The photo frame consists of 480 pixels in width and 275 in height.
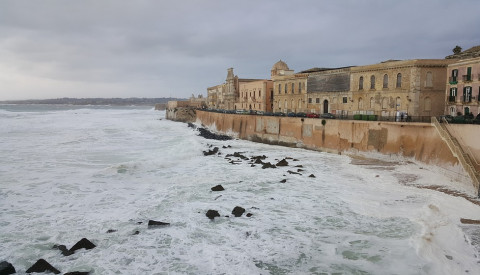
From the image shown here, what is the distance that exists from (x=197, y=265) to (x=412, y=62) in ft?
83.3

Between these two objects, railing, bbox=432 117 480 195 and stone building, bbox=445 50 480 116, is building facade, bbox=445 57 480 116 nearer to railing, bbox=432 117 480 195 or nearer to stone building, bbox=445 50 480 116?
stone building, bbox=445 50 480 116

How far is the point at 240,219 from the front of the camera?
12.0m

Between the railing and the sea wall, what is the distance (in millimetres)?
381

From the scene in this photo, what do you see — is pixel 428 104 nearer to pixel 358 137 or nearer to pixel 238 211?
pixel 358 137

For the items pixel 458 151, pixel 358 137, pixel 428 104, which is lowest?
pixel 458 151

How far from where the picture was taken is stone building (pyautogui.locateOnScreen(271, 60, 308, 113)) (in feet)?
125

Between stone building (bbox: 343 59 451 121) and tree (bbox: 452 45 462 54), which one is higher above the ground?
tree (bbox: 452 45 462 54)

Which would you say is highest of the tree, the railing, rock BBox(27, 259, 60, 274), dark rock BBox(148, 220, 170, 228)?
the tree

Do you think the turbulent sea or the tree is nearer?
the turbulent sea

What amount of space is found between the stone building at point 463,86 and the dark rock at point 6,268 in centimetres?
2694

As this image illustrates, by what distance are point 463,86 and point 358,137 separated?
26.5 feet

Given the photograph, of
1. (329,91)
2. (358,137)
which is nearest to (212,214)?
(358,137)

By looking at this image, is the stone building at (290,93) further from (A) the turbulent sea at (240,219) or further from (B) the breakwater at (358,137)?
(A) the turbulent sea at (240,219)

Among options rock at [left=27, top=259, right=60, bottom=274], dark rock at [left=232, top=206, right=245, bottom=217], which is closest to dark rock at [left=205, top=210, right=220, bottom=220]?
dark rock at [left=232, top=206, right=245, bottom=217]
